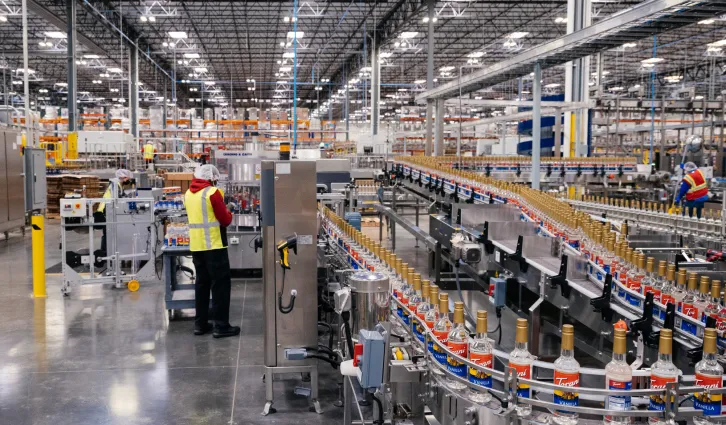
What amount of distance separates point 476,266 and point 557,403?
12.1 ft

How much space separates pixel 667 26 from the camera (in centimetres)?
513

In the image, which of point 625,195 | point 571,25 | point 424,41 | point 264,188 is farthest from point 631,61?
point 264,188

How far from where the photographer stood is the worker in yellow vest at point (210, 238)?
533 centimetres

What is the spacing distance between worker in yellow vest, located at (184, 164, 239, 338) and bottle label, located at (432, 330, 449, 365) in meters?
3.39

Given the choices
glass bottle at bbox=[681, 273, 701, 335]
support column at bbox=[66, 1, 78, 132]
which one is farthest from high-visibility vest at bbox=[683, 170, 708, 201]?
support column at bbox=[66, 1, 78, 132]

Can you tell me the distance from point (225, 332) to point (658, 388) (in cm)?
444

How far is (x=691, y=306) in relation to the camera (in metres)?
2.64

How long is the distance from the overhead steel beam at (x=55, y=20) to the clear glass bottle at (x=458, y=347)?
53.7 ft

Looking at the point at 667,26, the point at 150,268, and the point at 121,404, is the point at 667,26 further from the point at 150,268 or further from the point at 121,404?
the point at 150,268

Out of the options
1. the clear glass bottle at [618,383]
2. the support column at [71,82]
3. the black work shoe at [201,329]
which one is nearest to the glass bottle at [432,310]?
the clear glass bottle at [618,383]

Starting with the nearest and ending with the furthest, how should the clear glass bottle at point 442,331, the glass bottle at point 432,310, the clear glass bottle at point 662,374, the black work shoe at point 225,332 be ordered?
the clear glass bottle at point 662,374 → the clear glass bottle at point 442,331 → the glass bottle at point 432,310 → the black work shoe at point 225,332

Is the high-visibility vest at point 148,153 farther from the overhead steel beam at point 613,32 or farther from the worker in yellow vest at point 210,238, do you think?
the worker in yellow vest at point 210,238

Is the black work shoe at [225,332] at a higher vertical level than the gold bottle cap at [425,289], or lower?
lower

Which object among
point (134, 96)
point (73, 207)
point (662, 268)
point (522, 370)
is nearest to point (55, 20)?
point (134, 96)
